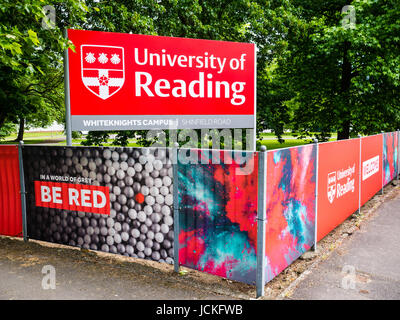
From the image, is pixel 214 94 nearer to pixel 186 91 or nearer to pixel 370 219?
pixel 186 91

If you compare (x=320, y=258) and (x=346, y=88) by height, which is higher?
(x=346, y=88)

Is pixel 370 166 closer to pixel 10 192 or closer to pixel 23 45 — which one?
pixel 10 192

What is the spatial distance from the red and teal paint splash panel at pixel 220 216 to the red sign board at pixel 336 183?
231 cm

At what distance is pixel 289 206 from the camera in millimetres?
5406

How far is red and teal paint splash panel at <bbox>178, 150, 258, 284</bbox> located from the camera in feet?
15.3

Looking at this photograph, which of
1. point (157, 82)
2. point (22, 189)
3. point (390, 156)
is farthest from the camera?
point (390, 156)

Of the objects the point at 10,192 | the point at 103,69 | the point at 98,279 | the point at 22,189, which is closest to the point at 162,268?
the point at 98,279

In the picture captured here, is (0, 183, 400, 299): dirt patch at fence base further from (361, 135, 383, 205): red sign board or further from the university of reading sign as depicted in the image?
(361, 135, 383, 205): red sign board

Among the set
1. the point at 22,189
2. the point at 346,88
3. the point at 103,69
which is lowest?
→ the point at 22,189

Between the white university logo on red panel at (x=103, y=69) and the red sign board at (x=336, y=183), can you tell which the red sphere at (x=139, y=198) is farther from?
the red sign board at (x=336, y=183)

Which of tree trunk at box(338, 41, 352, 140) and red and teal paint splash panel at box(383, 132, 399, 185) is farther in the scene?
tree trunk at box(338, 41, 352, 140)

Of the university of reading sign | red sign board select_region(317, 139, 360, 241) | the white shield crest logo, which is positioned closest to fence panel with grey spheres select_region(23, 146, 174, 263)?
the university of reading sign

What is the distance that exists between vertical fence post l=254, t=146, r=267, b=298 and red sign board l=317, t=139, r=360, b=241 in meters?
2.30

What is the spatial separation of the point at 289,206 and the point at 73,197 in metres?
3.59
